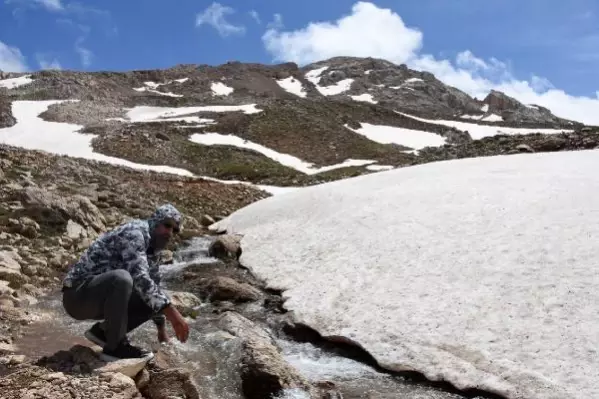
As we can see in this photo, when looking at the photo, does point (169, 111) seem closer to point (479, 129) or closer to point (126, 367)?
point (479, 129)

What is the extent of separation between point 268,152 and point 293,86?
8566cm

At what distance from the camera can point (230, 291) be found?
16438 mm

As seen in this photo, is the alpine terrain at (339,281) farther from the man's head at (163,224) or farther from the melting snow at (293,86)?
the melting snow at (293,86)

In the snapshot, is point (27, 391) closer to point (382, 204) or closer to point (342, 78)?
point (382, 204)

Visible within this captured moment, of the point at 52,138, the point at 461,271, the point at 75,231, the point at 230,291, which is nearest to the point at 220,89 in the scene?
the point at 52,138

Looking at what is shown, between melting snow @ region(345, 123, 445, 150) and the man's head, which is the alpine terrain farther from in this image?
melting snow @ region(345, 123, 445, 150)

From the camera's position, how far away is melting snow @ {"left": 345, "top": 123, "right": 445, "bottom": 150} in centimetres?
8050

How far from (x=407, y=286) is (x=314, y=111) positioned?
2845 inches

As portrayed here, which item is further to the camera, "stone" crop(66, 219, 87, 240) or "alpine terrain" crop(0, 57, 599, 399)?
"stone" crop(66, 219, 87, 240)

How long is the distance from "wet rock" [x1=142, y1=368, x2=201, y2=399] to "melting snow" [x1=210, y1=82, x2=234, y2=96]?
10759 cm

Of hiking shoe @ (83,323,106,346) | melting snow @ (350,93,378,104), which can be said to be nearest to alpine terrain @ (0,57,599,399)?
hiking shoe @ (83,323,106,346)

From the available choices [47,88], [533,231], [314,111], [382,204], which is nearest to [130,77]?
[47,88]

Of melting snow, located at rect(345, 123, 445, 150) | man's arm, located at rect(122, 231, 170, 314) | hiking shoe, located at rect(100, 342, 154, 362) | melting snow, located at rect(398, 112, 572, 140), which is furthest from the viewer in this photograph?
melting snow, located at rect(398, 112, 572, 140)

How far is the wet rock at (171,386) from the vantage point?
8.46 m
